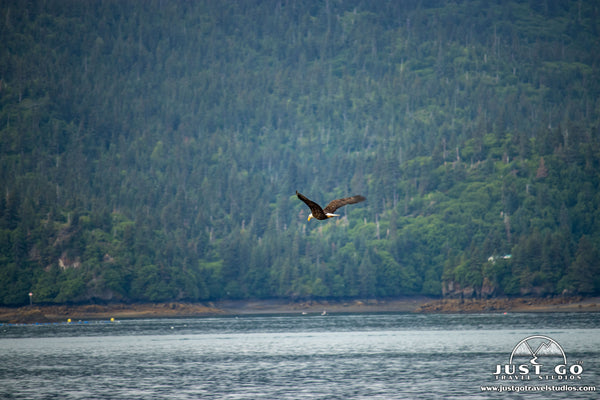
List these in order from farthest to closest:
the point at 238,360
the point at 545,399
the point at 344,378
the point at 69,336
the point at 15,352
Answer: the point at 69,336, the point at 15,352, the point at 238,360, the point at 344,378, the point at 545,399

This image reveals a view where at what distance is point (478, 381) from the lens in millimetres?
92500

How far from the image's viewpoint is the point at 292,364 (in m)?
115

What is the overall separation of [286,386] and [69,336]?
103 metres

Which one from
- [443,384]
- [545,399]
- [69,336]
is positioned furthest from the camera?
[69,336]

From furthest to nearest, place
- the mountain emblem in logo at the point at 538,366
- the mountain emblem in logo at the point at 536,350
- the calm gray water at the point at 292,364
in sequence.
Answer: the mountain emblem in logo at the point at 536,350
the mountain emblem in logo at the point at 538,366
the calm gray water at the point at 292,364

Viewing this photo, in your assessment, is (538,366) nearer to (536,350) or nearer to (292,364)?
(536,350)

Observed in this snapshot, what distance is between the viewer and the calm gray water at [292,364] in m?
89.6

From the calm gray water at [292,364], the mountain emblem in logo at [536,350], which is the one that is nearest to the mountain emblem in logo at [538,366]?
the mountain emblem in logo at [536,350]

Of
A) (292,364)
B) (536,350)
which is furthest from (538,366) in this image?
(292,364)

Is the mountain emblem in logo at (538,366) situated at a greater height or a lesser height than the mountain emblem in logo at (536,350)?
lesser

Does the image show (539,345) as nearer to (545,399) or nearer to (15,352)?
(545,399)

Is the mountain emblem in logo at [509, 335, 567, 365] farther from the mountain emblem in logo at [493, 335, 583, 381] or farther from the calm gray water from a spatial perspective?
the calm gray water

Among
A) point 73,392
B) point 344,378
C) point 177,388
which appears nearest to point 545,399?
point 344,378

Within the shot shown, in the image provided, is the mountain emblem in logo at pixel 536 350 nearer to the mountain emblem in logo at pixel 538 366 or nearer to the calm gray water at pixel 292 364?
the mountain emblem in logo at pixel 538 366
